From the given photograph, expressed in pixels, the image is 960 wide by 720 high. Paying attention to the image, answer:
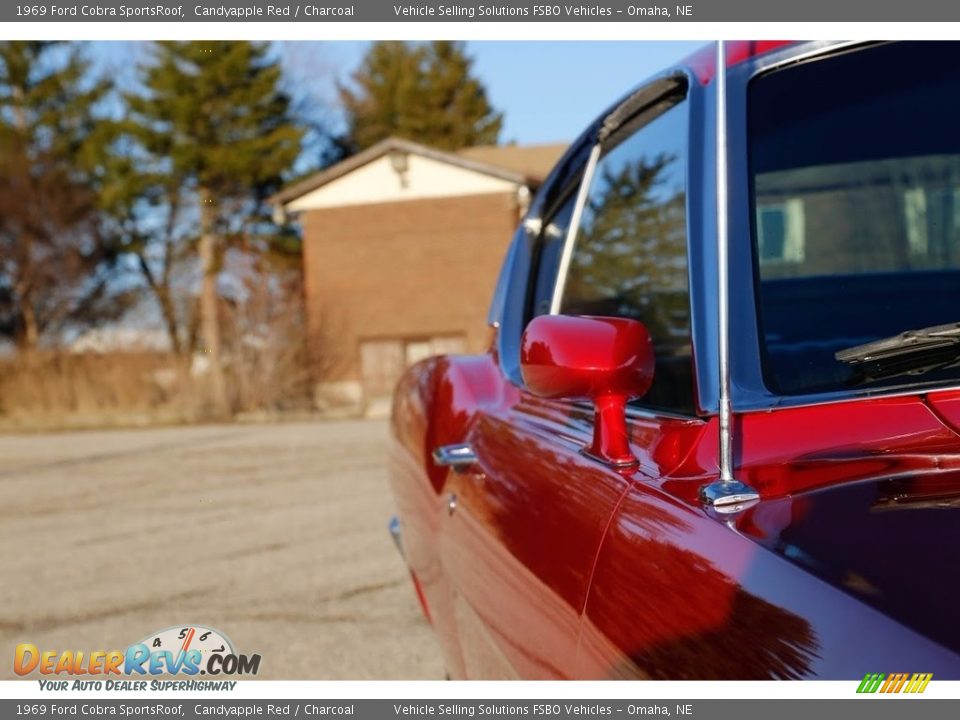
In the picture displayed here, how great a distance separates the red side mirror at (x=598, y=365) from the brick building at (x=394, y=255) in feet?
67.6

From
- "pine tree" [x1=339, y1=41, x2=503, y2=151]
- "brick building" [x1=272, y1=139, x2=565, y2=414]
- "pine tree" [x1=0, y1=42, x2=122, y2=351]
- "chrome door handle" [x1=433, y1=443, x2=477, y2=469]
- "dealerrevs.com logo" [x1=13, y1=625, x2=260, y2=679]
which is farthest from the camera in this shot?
"pine tree" [x1=339, y1=41, x2=503, y2=151]

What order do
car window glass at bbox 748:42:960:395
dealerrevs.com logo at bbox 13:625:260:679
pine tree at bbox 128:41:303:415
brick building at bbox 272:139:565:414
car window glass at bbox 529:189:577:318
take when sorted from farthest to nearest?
brick building at bbox 272:139:565:414
pine tree at bbox 128:41:303:415
car window glass at bbox 529:189:577:318
dealerrevs.com logo at bbox 13:625:260:679
car window glass at bbox 748:42:960:395

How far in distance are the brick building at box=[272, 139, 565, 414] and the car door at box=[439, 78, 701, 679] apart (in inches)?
761

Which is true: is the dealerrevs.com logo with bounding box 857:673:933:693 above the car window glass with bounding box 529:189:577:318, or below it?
below

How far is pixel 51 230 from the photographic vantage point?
2536 centimetres

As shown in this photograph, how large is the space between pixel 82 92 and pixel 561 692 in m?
13.2

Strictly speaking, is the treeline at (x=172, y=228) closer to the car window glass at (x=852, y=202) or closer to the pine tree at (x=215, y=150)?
the pine tree at (x=215, y=150)

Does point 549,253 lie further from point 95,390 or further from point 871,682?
point 95,390

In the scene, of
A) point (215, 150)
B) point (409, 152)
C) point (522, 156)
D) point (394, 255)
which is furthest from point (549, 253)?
point (522, 156)

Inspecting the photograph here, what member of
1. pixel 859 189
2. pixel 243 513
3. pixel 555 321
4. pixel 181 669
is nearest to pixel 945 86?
pixel 859 189

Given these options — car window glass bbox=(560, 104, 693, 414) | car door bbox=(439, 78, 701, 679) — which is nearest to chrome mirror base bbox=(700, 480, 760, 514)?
car door bbox=(439, 78, 701, 679)

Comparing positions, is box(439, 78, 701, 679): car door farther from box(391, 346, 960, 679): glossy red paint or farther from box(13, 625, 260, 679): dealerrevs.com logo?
box(13, 625, 260, 679): dealerrevs.com logo

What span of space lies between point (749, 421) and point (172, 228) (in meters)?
13.5

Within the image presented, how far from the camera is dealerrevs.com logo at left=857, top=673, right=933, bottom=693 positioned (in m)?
0.88
